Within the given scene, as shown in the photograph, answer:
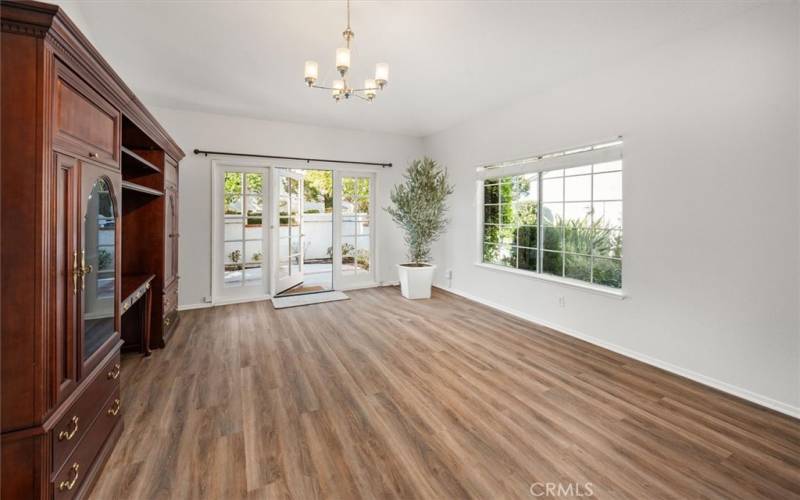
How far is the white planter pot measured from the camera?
5.32m

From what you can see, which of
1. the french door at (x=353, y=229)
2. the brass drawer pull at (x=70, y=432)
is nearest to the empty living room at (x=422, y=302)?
the brass drawer pull at (x=70, y=432)

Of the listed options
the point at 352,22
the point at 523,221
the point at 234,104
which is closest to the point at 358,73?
the point at 352,22

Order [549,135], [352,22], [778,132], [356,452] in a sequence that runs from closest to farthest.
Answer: [356,452], [778,132], [352,22], [549,135]

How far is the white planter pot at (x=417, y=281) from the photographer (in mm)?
5316

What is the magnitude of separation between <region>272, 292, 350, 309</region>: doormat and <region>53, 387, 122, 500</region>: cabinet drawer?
2.94 m

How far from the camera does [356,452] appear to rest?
74.6 inches

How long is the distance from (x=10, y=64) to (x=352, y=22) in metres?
2.03

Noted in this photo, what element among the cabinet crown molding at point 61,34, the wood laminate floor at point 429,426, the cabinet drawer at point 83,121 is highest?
the cabinet crown molding at point 61,34

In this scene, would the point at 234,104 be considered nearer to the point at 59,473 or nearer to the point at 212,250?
the point at 212,250

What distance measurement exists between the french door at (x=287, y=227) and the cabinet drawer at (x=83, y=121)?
3.36 meters

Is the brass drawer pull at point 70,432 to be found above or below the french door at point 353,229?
below

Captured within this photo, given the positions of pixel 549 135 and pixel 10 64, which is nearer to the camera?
pixel 10 64

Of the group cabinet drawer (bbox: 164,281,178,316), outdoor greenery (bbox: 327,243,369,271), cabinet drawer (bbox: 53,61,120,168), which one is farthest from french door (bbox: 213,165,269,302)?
cabinet drawer (bbox: 53,61,120,168)

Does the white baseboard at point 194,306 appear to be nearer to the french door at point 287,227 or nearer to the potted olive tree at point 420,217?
the french door at point 287,227
